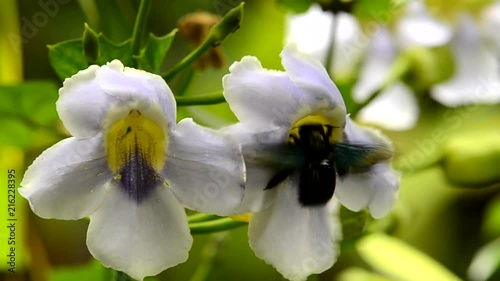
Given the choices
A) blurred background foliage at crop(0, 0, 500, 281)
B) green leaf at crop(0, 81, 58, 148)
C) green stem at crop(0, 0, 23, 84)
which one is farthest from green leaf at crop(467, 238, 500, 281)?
green stem at crop(0, 0, 23, 84)

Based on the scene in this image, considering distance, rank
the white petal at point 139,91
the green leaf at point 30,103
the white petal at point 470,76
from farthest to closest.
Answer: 1. the white petal at point 470,76
2. the green leaf at point 30,103
3. the white petal at point 139,91

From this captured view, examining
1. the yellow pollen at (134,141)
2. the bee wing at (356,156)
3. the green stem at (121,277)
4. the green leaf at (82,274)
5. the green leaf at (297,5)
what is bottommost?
the green leaf at (82,274)

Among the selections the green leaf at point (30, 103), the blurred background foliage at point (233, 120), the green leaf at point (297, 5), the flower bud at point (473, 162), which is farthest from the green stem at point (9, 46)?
the flower bud at point (473, 162)

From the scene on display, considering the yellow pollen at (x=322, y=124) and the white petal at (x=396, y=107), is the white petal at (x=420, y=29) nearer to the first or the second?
the white petal at (x=396, y=107)

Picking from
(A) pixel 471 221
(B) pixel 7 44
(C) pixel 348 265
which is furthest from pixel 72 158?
(A) pixel 471 221

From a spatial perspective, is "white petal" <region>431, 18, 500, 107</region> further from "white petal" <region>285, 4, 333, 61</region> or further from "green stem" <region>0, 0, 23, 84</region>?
"green stem" <region>0, 0, 23, 84</region>

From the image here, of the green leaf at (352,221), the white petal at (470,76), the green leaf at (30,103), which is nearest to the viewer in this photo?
the green leaf at (352,221)
